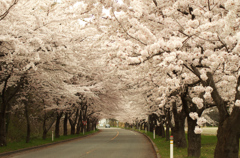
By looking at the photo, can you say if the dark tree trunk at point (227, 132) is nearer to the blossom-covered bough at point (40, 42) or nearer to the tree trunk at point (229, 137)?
the tree trunk at point (229, 137)

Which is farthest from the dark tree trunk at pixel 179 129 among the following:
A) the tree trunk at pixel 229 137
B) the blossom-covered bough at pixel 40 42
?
the tree trunk at pixel 229 137

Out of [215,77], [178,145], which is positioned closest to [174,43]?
[215,77]

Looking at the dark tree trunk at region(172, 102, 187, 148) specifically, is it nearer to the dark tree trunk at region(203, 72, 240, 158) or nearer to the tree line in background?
the tree line in background

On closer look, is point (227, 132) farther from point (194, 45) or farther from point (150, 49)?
point (150, 49)

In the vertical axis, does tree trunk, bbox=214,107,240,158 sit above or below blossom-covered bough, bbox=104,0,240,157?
below

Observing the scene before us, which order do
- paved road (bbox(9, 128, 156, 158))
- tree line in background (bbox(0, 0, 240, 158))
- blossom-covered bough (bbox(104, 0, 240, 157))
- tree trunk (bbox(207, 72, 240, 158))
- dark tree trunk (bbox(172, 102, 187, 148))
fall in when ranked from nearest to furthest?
blossom-covered bough (bbox(104, 0, 240, 157)) < tree line in background (bbox(0, 0, 240, 158)) < tree trunk (bbox(207, 72, 240, 158)) < paved road (bbox(9, 128, 156, 158)) < dark tree trunk (bbox(172, 102, 187, 148))

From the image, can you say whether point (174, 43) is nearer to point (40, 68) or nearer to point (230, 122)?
point (230, 122)

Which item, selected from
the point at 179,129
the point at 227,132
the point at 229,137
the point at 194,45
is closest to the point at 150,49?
the point at 194,45

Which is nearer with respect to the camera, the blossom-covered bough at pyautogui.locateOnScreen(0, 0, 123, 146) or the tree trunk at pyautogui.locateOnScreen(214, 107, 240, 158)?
the tree trunk at pyautogui.locateOnScreen(214, 107, 240, 158)

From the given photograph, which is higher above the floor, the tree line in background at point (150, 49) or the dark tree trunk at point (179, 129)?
the tree line in background at point (150, 49)

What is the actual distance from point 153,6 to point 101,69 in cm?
1954

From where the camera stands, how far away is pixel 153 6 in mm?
9312

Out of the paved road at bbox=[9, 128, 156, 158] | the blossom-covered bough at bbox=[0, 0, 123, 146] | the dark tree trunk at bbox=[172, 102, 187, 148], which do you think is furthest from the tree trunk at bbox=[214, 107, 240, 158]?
the dark tree trunk at bbox=[172, 102, 187, 148]

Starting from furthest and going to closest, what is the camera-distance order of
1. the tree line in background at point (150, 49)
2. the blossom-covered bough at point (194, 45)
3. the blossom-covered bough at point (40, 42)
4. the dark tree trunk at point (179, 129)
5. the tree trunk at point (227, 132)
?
the dark tree trunk at point (179, 129)
the blossom-covered bough at point (40, 42)
the tree trunk at point (227, 132)
the tree line in background at point (150, 49)
the blossom-covered bough at point (194, 45)
